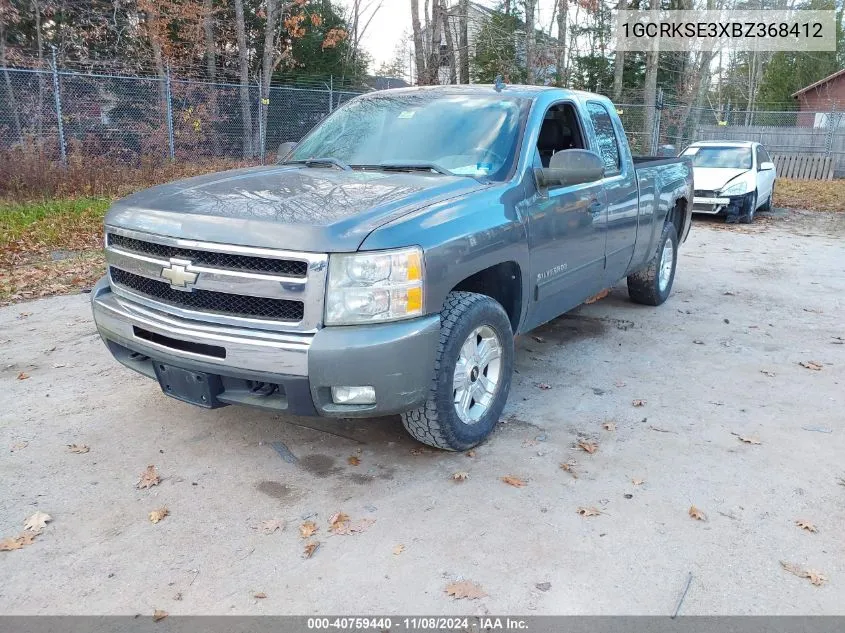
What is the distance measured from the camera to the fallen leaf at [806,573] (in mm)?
2768

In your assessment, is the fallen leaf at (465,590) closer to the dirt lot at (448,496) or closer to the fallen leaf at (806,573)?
the dirt lot at (448,496)

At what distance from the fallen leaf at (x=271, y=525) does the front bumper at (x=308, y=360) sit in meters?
0.50

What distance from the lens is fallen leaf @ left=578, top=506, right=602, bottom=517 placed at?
10.6 ft

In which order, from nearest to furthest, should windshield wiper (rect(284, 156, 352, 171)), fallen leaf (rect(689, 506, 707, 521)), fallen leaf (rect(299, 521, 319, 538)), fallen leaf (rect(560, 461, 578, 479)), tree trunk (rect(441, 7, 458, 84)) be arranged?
fallen leaf (rect(299, 521, 319, 538)), fallen leaf (rect(689, 506, 707, 521)), fallen leaf (rect(560, 461, 578, 479)), windshield wiper (rect(284, 156, 352, 171)), tree trunk (rect(441, 7, 458, 84))

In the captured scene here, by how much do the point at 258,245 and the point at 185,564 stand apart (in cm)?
138

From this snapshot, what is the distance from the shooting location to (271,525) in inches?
122

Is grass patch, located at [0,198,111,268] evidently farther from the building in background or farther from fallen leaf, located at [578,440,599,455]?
the building in background

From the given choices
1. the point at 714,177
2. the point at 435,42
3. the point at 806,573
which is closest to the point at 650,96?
the point at 435,42

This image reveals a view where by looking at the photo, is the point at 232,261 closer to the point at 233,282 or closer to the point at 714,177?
the point at 233,282

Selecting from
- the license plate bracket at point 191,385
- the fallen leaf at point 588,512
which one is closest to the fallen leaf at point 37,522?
the license plate bracket at point 191,385

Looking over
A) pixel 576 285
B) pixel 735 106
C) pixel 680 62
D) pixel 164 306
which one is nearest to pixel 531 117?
pixel 576 285

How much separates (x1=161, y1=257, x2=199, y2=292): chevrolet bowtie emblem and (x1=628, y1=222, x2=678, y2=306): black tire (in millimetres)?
4644

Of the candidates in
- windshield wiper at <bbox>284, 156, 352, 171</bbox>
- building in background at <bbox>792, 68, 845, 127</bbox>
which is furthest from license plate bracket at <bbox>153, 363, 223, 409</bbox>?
building in background at <bbox>792, 68, 845, 127</bbox>

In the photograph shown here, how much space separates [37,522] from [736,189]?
13.6 m
